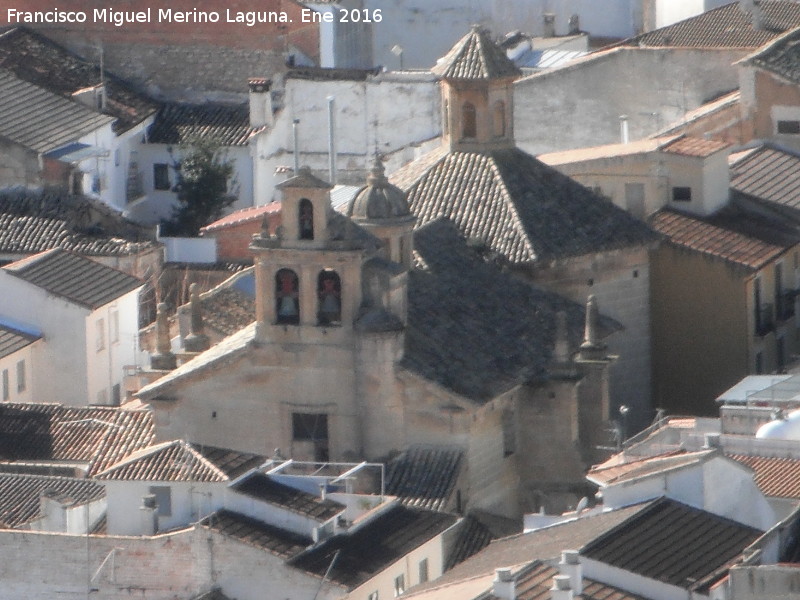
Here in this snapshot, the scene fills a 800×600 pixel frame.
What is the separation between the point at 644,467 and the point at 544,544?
124 inches

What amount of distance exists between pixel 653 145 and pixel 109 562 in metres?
24.6

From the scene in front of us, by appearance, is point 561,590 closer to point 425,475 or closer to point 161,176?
point 425,475

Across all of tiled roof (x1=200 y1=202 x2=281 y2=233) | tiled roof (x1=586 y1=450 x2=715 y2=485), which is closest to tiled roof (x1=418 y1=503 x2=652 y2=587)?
tiled roof (x1=586 y1=450 x2=715 y2=485)

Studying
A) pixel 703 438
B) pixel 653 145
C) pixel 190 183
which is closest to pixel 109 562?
pixel 703 438

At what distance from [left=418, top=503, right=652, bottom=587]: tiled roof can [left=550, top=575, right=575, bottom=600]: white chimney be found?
3.17 metres

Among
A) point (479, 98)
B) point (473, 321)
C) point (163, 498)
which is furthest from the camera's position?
point (479, 98)

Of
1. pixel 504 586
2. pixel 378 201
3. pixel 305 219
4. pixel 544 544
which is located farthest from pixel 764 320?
pixel 504 586

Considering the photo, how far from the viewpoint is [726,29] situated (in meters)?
96.3

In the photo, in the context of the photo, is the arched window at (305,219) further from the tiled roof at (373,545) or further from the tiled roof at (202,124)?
the tiled roof at (202,124)

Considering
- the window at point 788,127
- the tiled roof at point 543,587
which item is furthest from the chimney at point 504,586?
the window at point 788,127

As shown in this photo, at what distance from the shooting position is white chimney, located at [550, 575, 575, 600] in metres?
50.2

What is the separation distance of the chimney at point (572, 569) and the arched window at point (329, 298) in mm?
13798

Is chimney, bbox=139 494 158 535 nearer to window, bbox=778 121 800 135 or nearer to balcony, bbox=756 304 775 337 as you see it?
balcony, bbox=756 304 775 337

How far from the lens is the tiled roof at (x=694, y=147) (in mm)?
77938
